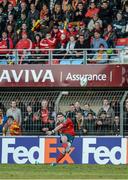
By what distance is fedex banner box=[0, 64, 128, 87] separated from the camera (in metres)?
22.7

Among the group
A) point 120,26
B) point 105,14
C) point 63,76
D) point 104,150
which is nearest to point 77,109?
point 104,150

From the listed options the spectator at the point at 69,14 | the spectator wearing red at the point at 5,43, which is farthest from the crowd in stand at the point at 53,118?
the spectator at the point at 69,14

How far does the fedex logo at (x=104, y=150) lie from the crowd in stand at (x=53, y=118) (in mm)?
293

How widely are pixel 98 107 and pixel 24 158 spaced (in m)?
2.66

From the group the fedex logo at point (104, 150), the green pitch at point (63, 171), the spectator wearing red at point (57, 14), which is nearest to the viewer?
the green pitch at point (63, 171)

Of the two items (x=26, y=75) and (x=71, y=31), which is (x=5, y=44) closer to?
(x=26, y=75)

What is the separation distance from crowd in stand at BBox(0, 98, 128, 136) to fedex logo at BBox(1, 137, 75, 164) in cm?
37

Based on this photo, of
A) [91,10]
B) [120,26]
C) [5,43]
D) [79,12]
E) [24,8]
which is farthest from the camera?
[24,8]

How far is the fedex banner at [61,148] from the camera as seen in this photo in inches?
805

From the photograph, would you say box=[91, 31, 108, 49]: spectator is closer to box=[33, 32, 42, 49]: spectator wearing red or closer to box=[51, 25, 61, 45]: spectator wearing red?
box=[51, 25, 61, 45]: spectator wearing red

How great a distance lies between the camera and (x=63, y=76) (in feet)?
76.4

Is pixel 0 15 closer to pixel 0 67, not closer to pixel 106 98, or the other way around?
pixel 0 67

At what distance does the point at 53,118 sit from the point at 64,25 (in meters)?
4.88

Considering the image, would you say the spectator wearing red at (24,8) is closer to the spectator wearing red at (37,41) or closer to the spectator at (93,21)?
the spectator wearing red at (37,41)
